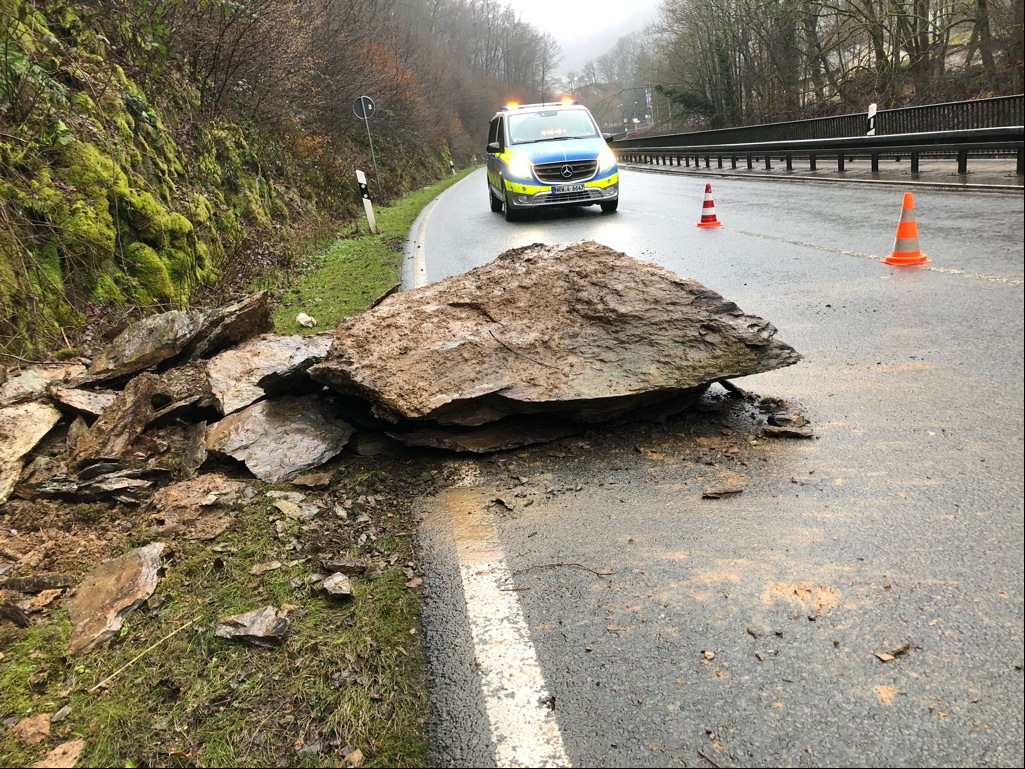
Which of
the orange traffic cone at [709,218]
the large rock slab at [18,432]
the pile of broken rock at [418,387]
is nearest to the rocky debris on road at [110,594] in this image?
the pile of broken rock at [418,387]

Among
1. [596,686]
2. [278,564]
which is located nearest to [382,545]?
[278,564]

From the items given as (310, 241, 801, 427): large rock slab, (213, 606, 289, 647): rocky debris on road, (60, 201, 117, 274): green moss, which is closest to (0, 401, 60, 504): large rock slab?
(310, 241, 801, 427): large rock slab

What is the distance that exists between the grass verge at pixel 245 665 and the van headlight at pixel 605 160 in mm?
11272

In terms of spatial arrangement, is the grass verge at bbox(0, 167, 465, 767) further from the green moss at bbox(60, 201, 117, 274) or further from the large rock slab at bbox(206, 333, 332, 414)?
the green moss at bbox(60, 201, 117, 274)

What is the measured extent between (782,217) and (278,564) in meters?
9.97

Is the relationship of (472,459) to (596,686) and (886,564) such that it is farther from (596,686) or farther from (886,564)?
(886,564)

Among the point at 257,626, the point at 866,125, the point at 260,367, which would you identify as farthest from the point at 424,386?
the point at 866,125

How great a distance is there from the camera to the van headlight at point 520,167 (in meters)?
13.5

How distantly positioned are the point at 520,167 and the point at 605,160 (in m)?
1.62

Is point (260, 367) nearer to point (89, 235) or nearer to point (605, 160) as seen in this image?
point (89, 235)

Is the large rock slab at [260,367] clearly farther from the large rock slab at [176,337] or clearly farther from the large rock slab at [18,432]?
the large rock slab at [18,432]

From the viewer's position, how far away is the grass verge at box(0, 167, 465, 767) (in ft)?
6.99

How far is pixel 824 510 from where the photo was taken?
2758 mm

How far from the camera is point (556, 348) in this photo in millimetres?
4145
